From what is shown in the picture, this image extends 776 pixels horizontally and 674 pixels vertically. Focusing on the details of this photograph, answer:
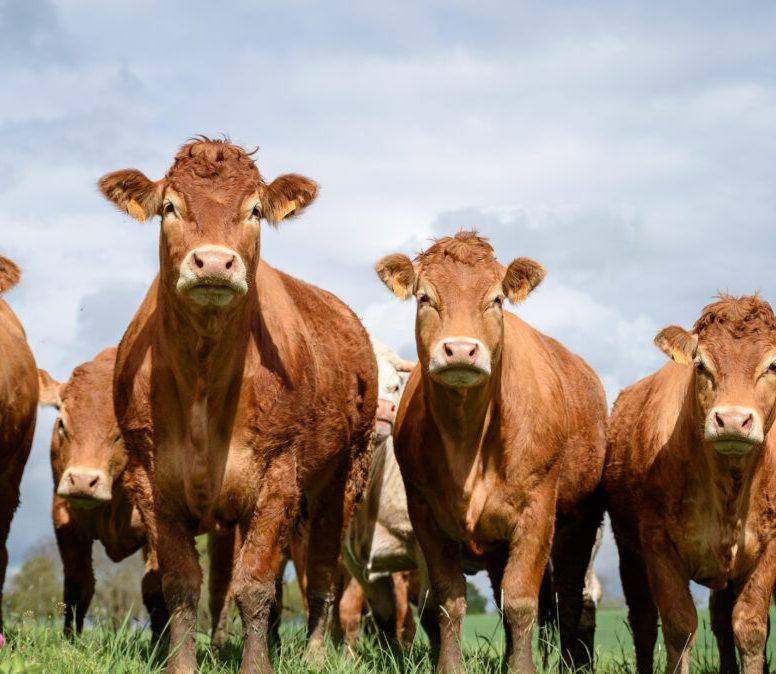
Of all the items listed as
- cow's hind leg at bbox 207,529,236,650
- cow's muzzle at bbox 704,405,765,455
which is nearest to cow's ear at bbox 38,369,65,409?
cow's hind leg at bbox 207,529,236,650

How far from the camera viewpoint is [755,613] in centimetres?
736

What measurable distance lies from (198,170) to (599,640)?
8.60 metres

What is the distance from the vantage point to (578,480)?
27.9 feet

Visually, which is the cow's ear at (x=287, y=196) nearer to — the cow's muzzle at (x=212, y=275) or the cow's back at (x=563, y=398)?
the cow's muzzle at (x=212, y=275)

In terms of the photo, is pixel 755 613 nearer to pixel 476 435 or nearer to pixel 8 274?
pixel 476 435

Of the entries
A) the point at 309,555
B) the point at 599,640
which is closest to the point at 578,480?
the point at 309,555

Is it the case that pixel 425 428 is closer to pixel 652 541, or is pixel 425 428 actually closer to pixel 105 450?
pixel 652 541

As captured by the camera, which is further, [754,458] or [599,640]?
[599,640]

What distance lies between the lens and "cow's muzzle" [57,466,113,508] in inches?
370

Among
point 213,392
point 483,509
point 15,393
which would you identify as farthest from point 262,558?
point 15,393

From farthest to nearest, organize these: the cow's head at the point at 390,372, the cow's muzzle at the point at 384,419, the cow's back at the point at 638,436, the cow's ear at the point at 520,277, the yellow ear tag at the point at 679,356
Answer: the cow's head at the point at 390,372
the cow's muzzle at the point at 384,419
the cow's back at the point at 638,436
the cow's ear at the point at 520,277
the yellow ear tag at the point at 679,356

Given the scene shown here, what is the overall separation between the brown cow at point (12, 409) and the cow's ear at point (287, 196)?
2.72 meters

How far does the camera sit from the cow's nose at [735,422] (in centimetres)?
673

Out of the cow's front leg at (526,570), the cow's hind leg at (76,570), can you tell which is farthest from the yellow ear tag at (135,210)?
the cow's hind leg at (76,570)
